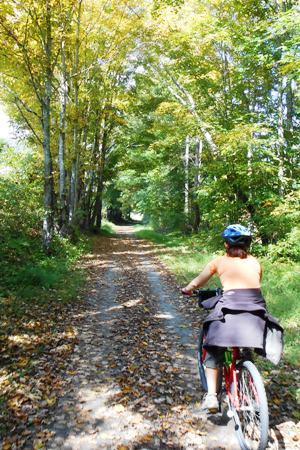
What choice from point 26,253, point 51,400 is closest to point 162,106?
point 26,253

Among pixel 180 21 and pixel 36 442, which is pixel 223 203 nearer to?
pixel 180 21

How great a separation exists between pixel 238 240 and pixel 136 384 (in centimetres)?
301

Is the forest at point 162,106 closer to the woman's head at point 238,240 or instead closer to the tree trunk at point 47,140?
the tree trunk at point 47,140

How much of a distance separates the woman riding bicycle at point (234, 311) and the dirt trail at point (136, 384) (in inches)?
29.1

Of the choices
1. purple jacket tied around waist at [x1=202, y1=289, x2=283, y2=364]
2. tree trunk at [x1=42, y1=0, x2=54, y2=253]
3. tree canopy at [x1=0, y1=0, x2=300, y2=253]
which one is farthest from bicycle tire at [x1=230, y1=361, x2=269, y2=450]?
tree trunk at [x1=42, y1=0, x2=54, y2=253]

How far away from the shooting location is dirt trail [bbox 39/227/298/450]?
437cm

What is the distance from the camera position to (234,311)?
152 inches

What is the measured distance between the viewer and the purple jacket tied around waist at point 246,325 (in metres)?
3.75

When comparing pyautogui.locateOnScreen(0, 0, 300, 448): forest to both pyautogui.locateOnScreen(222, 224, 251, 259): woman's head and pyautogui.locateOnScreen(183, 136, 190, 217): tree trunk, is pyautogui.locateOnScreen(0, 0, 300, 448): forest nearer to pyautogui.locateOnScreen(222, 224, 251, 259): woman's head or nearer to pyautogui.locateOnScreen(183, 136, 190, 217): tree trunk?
pyautogui.locateOnScreen(183, 136, 190, 217): tree trunk

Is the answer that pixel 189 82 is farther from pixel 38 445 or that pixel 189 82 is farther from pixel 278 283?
pixel 38 445

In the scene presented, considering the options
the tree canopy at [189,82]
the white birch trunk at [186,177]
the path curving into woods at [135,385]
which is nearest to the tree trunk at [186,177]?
the white birch trunk at [186,177]

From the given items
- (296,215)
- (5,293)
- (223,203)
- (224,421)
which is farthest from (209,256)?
(224,421)

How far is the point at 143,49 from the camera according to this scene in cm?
1931

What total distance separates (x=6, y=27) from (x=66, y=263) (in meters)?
8.50
